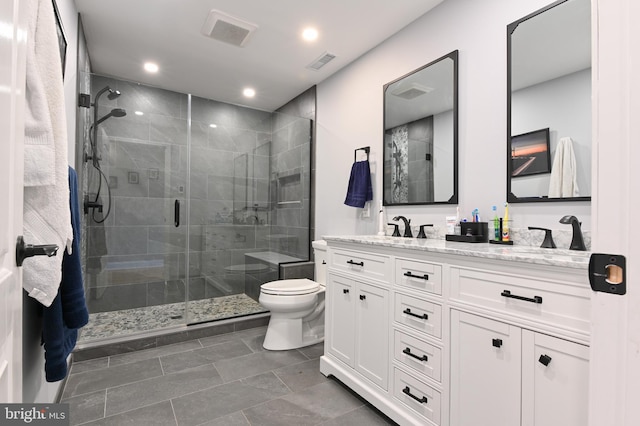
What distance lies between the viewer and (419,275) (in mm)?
1560

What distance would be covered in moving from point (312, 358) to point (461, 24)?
2511 millimetres

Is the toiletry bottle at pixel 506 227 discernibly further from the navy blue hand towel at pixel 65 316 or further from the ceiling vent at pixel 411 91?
the navy blue hand towel at pixel 65 316

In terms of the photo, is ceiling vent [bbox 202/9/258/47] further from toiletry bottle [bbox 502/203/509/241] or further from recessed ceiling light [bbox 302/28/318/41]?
toiletry bottle [bbox 502/203/509/241]

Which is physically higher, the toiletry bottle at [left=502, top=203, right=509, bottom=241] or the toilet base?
the toiletry bottle at [left=502, top=203, right=509, bottom=241]

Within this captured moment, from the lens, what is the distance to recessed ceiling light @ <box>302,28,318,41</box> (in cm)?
245

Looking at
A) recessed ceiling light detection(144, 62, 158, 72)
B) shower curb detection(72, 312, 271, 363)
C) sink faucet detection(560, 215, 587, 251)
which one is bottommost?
shower curb detection(72, 312, 271, 363)

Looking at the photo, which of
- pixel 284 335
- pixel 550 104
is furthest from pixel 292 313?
pixel 550 104

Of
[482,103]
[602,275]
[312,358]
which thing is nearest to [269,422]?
[312,358]

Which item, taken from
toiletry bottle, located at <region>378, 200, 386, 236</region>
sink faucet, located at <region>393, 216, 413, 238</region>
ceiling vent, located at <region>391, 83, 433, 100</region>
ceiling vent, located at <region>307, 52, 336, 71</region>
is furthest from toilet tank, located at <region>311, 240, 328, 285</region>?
ceiling vent, located at <region>307, 52, 336, 71</region>

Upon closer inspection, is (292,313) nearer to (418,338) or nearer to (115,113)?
(418,338)

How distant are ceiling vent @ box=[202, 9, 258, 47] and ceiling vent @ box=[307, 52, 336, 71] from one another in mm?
646

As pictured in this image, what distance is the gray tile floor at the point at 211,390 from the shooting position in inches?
66.9

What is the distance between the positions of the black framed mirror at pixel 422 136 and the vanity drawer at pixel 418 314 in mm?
758

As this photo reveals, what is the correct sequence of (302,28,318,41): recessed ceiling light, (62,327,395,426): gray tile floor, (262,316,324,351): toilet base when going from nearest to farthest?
(62,327,395,426): gray tile floor
(302,28,318,41): recessed ceiling light
(262,316,324,351): toilet base
